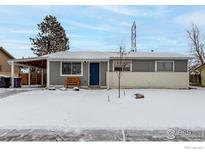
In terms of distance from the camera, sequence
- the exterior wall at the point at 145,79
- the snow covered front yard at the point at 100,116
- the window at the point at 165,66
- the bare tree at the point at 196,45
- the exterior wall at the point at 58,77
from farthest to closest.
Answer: the bare tree at the point at 196,45, the window at the point at 165,66, the exterior wall at the point at 58,77, the exterior wall at the point at 145,79, the snow covered front yard at the point at 100,116

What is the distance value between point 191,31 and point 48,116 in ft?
120

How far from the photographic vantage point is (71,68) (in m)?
23.0

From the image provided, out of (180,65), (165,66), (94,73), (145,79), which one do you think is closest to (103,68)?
(94,73)

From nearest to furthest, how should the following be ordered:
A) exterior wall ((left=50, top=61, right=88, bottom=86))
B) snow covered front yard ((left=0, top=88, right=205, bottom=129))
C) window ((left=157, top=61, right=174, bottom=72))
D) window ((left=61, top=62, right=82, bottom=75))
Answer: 1. snow covered front yard ((left=0, top=88, right=205, bottom=129))
2. exterior wall ((left=50, top=61, right=88, bottom=86))
3. window ((left=61, top=62, right=82, bottom=75))
4. window ((left=157, top=61, right=174, bottom=72))

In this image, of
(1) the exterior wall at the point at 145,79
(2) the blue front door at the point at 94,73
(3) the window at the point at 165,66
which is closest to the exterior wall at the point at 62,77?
(2) the blue front door at the point at 94,73

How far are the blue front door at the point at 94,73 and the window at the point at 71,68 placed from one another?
88 cm

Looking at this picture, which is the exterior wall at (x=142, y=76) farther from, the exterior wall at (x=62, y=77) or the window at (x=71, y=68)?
the window at (x=71, y=68)

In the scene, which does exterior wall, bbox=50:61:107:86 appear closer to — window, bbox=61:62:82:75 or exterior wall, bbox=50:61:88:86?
exterior wall, bbox=50:61:88:86

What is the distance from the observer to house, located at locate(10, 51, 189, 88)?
72.8ft

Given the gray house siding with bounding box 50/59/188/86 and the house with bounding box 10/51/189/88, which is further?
the gray house siding with bounding box 50/59/188/86

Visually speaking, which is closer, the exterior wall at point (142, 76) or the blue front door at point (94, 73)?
the exterior wall at point (142, 76)

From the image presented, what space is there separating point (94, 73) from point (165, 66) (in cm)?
532

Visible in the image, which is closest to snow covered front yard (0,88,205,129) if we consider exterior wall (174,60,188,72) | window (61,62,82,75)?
window (61,62,82,75)

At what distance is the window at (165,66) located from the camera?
23078mm
